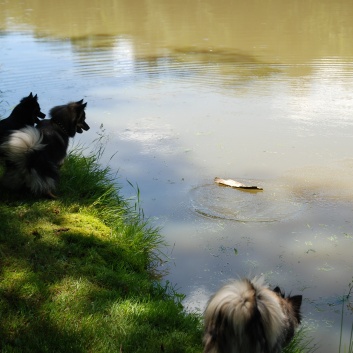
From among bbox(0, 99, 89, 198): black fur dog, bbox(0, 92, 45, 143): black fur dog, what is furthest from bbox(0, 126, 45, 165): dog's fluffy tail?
bbox(0, 92, 45, 143): black fur dog

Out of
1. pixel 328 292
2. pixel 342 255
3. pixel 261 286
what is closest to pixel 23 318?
pixel 261 286

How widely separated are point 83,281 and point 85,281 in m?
0.01

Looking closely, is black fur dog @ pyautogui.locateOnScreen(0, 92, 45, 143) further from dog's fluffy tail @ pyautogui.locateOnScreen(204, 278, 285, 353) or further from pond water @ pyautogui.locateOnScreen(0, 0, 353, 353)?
dog's fluffy tail @ pyautogui.locateOnScreen(204, 278, 285, 353)

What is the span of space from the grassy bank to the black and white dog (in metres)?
0.54

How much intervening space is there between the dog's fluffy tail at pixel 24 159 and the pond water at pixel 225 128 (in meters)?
1.18

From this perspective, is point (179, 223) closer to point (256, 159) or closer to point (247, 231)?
point (247, 231)

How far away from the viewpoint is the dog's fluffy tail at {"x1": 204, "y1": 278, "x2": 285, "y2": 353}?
273 cm

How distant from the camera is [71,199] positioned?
5285 mm

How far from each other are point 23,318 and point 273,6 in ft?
59.4

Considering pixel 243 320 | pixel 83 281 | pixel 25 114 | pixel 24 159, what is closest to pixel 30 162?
pixel 24 159

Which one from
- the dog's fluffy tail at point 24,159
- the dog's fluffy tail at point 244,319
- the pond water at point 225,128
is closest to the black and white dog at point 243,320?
the dog's fluffy tail at point 244,319

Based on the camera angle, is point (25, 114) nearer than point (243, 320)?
No

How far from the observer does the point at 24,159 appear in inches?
193

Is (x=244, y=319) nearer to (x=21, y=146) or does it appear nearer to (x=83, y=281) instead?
(x=83, y=281)
